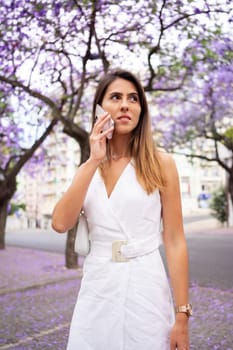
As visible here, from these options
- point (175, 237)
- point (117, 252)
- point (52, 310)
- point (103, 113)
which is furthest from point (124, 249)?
point (52, 310)

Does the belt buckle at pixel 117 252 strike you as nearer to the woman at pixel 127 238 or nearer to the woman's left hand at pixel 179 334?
the woman at pixel 127 238

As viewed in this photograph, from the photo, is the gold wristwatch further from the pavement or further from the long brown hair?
the pavement

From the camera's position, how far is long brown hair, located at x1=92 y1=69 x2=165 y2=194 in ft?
5.38

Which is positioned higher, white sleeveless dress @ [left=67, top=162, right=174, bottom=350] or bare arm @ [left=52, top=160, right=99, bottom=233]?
bare arm @ [left=52, top=160, right=99, bottom=233]

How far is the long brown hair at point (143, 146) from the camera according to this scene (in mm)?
1641

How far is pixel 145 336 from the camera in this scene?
1.55 m

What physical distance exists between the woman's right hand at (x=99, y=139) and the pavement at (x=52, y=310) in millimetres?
3396

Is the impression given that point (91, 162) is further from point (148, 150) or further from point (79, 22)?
point (79, 22)

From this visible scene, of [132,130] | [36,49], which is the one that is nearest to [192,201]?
[36,49]

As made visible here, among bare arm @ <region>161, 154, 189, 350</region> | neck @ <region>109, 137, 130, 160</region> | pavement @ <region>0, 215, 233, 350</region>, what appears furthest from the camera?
pavement @ <region>0, 215, 233, 350</region>

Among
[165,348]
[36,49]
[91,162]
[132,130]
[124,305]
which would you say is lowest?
[165,348]

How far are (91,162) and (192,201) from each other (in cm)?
5993

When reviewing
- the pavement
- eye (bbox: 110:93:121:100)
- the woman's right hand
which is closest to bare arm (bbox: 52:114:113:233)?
the woman's right hand

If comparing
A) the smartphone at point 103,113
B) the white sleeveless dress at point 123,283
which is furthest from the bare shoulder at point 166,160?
the smartphone at point 103,113
